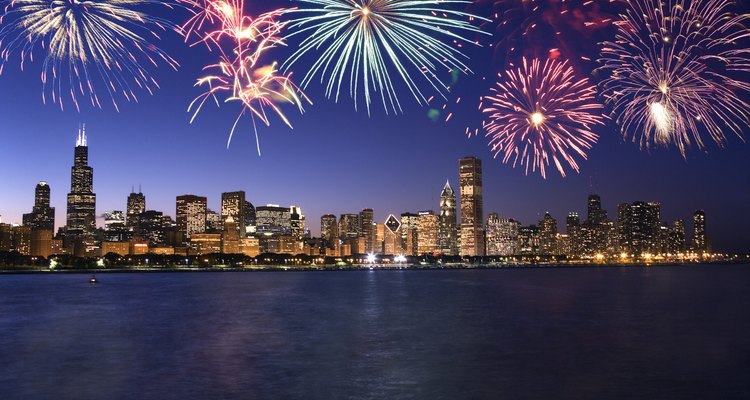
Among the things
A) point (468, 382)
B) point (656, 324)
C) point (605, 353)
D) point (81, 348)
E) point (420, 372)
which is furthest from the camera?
point (656, 324)

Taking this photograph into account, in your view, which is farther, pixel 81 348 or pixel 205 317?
pixel 205 317

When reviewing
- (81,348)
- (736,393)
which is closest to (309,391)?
(736,393)

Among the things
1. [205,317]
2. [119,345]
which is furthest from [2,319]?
[119,345]

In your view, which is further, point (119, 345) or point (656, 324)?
point (656, 324)

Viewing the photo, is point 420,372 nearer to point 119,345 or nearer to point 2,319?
point 119,345

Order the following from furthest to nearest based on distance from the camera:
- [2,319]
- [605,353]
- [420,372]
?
1. [2,319]
2. [605,353]
3. [420,372]

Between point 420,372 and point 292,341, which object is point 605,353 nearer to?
point 420,372
